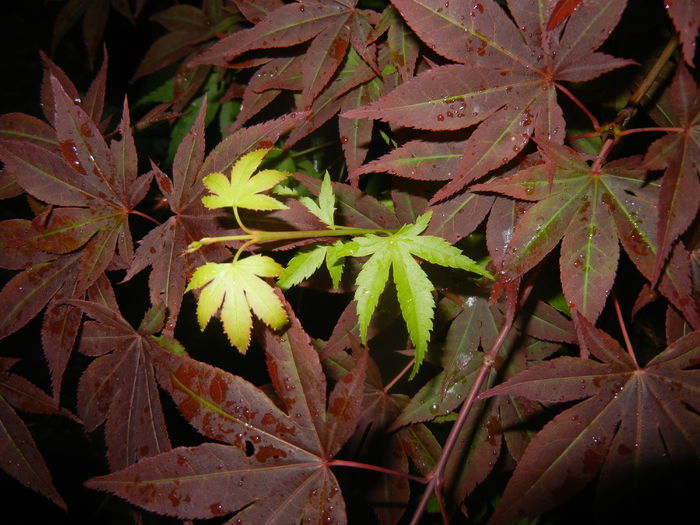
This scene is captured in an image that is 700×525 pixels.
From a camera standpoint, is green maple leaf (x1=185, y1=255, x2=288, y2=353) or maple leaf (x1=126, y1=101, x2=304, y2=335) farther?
maple leaf (x1=126, y1=101, x2=304, y2=335)

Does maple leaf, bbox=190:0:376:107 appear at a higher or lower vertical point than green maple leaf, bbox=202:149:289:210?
higher

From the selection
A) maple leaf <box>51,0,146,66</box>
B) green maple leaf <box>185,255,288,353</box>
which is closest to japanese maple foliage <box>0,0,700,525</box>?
green maple leaf <box>185,255,288,353</box>

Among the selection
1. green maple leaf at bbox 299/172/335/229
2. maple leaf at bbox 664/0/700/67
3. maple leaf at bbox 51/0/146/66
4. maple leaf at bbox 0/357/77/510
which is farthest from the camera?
maple leaf at bbox 51/0/146/66

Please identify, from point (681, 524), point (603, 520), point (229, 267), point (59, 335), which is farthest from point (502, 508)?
point (59, 335)

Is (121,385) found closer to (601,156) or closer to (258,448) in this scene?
(258,448)

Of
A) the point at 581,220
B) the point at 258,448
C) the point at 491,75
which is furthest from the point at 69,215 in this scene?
the point at 581,220

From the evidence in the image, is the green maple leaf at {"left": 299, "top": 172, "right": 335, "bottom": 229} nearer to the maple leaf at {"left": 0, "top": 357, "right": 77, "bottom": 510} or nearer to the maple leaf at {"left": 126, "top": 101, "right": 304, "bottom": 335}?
the maple leaf at {"left": 126, "top": 101, "right": 304, "bottom": 335}

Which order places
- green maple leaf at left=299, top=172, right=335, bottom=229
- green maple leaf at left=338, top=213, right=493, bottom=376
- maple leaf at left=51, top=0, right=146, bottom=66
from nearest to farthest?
green maple leaf at left=338, top=213, right=493, bottom=376, green maple leaf at left=299, top=172, right=335, bottom=229, maple leaf at left=51, top=0, right=146, bottom=66
